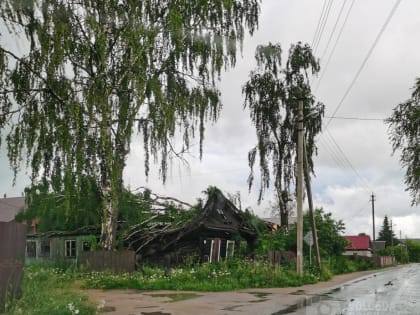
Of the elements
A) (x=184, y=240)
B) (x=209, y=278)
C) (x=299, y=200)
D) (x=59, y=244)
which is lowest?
(x=209, y=278)

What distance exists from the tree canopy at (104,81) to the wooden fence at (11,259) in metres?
4.39

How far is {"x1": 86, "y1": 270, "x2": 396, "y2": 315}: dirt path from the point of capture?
12492 mm

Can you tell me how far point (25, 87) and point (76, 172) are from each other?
9.42ft

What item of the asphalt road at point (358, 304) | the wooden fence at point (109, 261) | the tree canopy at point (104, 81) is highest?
the tree canopy at point (104, 81)

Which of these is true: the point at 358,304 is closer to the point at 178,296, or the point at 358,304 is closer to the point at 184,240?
the point at 178,296

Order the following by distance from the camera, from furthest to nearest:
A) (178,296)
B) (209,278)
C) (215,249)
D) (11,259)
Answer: (215,249)
(209,278)
(178,296)
(11,259)

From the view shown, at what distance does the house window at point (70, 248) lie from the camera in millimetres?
28422

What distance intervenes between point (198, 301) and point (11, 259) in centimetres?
670

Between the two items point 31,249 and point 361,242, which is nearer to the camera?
point 31,249

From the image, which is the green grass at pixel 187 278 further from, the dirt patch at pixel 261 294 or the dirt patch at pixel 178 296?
the dirt patch at pixel 261 294

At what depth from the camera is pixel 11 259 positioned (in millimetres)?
9320

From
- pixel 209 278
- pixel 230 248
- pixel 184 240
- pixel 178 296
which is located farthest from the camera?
pixel 230 248

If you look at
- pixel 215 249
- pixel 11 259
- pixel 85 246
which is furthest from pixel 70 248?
pixel 11 259

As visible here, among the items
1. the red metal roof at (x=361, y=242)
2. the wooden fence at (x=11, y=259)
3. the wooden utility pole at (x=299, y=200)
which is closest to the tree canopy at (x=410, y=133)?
the wooden utility pole at (x=299, y=200)
